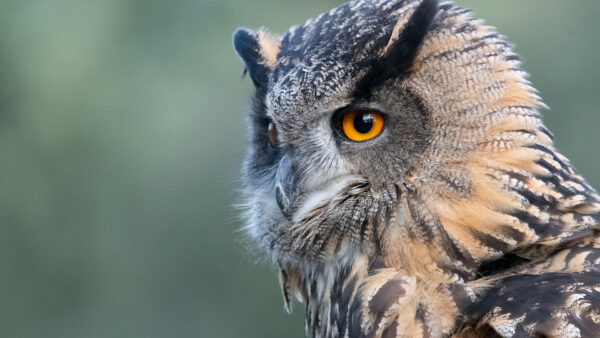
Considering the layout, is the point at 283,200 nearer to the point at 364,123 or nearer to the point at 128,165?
the point at 364,123

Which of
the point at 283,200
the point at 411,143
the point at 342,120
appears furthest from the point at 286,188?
the point at 411,143

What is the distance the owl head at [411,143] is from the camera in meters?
1.70


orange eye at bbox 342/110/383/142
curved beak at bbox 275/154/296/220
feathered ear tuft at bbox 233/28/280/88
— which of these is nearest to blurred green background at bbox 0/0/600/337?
feathered ear tuft at bbox 233/28/280/88

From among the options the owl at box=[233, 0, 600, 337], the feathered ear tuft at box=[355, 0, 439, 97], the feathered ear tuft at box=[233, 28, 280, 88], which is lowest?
the owl at box=[233, 0, 600, 337]

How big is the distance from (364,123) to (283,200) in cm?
32

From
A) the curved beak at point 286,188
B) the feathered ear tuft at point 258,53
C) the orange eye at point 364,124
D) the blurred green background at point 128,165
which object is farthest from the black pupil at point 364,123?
the blurred green background at point 128,165

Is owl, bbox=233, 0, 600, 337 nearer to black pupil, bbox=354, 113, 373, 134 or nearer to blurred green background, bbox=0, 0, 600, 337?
black pupil, bbox=354, 113, 373, 134

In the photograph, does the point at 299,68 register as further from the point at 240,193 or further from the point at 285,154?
the point at 240,193

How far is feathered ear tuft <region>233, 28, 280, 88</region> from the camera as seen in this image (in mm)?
2186

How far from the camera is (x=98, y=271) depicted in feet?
18.7

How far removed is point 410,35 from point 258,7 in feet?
13.9

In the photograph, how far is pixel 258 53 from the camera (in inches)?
87.8

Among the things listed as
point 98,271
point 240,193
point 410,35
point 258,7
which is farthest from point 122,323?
point 410,35

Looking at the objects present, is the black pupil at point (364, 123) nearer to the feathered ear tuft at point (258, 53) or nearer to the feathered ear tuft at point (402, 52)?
the feathered ear tuft at point (402, 52)
